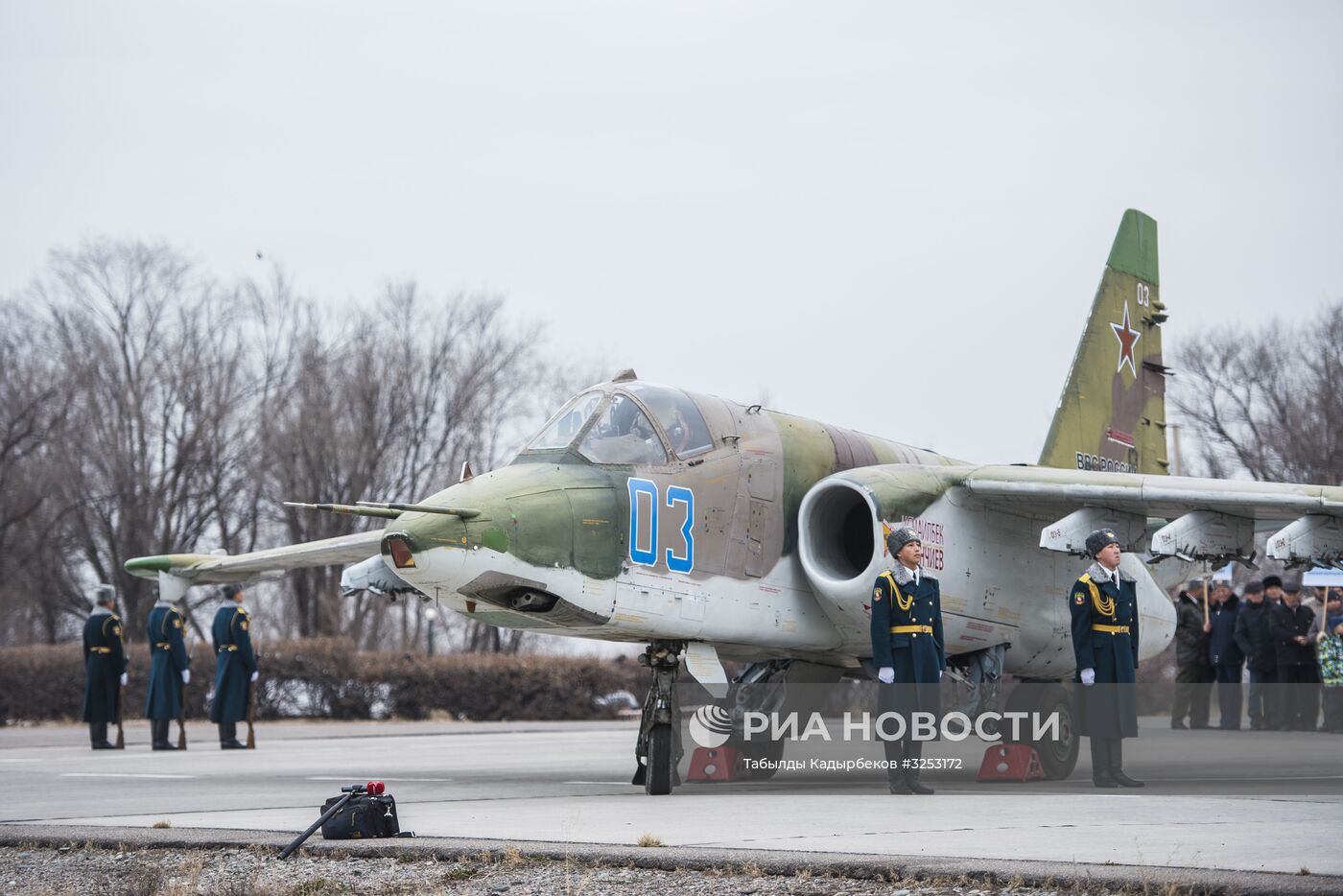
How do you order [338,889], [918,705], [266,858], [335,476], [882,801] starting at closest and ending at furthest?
[338,889] < [266,858] < [882,801] < [918,705] < [335,476]

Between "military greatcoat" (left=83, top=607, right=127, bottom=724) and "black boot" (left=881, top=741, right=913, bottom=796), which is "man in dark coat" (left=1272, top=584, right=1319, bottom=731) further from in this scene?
"military greatcoat" (left=83, top=607, right=127, bottom=724)

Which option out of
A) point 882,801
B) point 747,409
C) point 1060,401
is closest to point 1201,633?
point 1060,401

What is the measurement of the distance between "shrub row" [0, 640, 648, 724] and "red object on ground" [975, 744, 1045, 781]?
16.3 m

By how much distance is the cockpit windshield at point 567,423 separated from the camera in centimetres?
1032

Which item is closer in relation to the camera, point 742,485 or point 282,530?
point 742,485

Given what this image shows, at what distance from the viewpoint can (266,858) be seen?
6.94 metres

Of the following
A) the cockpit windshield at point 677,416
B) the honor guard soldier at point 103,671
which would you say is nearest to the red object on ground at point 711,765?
the cockpit windshield at point 677,416

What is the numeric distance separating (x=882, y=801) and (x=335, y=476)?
31.8 m

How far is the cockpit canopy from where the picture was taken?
10.3 m

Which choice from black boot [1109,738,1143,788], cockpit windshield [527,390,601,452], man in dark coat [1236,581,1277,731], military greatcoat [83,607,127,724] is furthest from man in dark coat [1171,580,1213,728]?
military greatcoat [83,607,127,724]

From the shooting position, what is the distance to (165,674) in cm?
1777

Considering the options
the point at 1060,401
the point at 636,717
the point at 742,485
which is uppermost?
the point at 1060,401

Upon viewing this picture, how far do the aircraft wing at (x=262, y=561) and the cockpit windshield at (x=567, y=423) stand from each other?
299cm

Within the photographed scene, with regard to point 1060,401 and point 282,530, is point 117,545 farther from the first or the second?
point 1060,401
